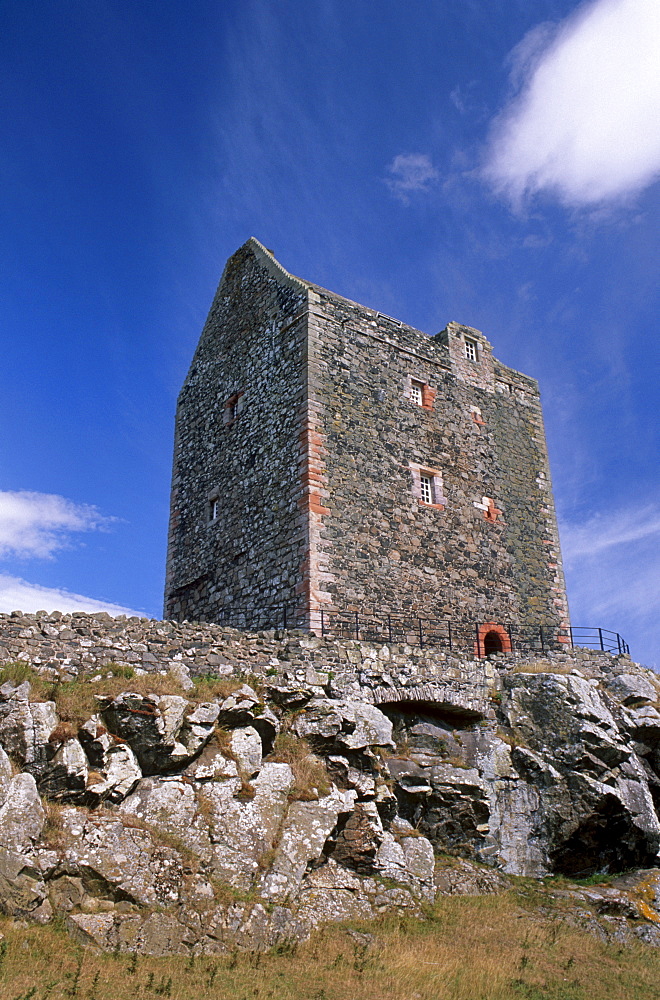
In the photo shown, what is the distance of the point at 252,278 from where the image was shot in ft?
A: 79.0

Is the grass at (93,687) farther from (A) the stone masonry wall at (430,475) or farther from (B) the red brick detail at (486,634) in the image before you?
(B) the red brick detail at (486,634)

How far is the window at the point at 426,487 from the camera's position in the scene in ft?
69.6

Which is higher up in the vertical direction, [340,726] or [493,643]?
[493,643]

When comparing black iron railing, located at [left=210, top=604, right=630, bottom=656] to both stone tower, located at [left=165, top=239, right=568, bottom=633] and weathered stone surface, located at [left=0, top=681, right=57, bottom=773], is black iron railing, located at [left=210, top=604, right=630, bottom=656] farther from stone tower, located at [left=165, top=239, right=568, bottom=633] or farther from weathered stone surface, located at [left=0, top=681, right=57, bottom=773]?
weathered stone surface, located at [left=0, top=681, right=57, bottom=773]

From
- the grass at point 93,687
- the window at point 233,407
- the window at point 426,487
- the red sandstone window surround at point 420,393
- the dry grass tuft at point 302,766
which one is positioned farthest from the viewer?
the window at point 233,407

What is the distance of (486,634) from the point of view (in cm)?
2100

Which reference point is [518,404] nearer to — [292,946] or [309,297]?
[309,297]

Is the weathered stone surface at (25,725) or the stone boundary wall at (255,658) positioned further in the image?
the stone boundary wall at (255,658)

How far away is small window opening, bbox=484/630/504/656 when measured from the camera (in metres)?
21.3

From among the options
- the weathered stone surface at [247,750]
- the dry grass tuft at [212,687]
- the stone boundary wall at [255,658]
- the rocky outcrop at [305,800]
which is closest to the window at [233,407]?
the stone boundary wall at [255,658]

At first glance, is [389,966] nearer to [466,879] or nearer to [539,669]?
[466,879]

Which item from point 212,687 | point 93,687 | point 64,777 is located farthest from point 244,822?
point 93,687

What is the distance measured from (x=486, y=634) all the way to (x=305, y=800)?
10.0 meters

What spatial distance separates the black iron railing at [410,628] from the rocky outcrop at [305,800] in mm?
2097
